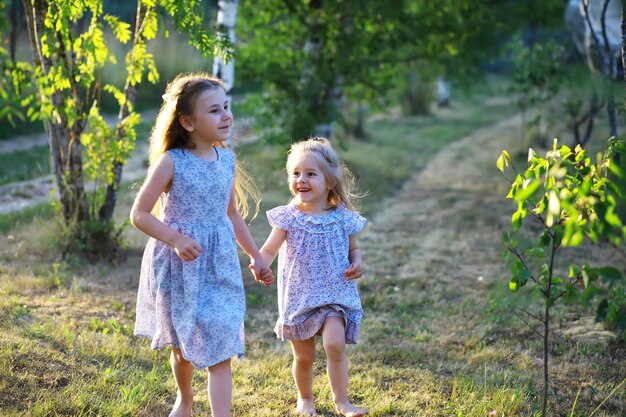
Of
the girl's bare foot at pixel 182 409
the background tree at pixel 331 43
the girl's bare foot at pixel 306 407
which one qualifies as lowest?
the girl's bare foot at pixel 306 407

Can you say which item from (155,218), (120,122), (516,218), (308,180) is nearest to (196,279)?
(155,218)

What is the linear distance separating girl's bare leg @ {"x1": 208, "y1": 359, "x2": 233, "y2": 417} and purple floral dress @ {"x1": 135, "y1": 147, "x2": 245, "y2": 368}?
0.07m

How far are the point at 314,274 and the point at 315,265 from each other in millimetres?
43

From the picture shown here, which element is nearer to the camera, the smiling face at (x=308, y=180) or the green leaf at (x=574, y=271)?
the green leaf at (x=574, y=271)

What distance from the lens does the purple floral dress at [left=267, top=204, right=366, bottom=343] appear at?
3568 millimetres

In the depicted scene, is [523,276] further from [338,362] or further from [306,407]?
[306,407]

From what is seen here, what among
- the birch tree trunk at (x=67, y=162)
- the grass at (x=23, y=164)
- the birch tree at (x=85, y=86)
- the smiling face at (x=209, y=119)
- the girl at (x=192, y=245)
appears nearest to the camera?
the girl at (x=192, y=245)

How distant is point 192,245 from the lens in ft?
9.94

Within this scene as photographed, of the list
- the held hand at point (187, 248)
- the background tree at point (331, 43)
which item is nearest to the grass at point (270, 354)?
the held hand at point (187, 248)

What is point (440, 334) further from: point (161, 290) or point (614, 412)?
point (161, 290)

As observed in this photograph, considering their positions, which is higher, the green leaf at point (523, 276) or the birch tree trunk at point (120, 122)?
the birch tree trunk at point (120, 122)

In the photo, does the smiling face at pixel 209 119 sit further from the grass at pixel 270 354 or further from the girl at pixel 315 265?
the grass at pixel 270 354

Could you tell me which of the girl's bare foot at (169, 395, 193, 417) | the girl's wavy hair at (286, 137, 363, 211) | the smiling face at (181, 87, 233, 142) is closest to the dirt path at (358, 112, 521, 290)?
the girl's wavy hair at (286, 137, 363, 211)

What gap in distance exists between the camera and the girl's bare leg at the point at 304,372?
143 inches
